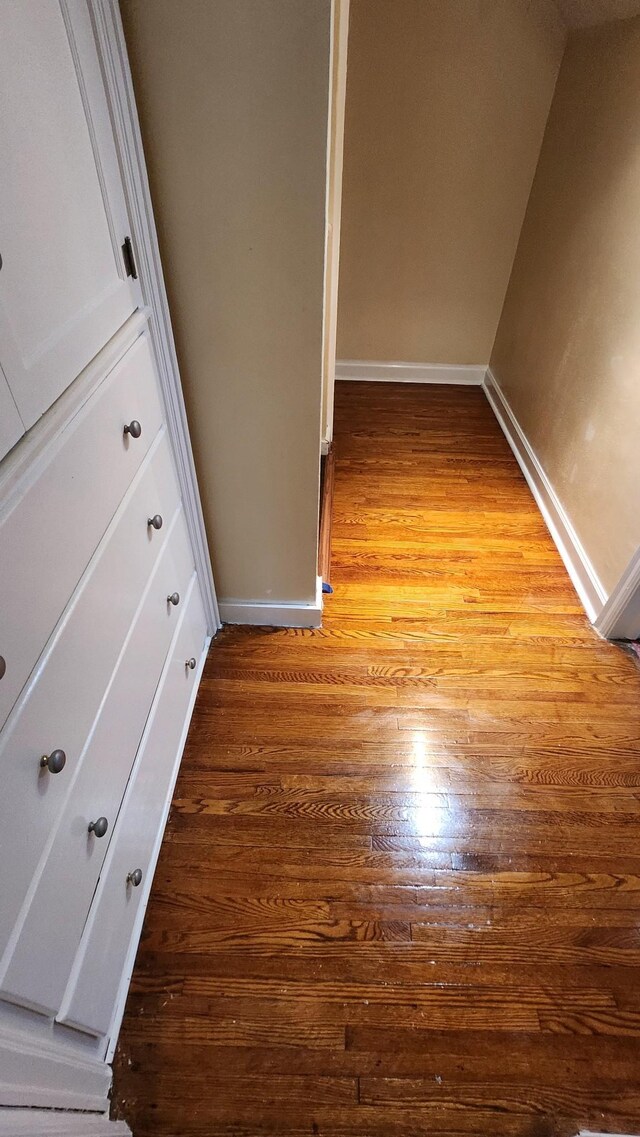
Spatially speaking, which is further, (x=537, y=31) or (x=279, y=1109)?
(x=537, y=31)

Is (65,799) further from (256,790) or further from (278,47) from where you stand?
(278,47)

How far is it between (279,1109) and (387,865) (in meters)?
0.46

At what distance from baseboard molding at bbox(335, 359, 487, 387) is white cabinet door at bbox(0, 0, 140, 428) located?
7.92 ft

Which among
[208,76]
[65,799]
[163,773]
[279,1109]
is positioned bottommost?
[279,1109]

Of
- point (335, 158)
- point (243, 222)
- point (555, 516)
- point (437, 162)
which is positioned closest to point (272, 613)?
point (243, 222)

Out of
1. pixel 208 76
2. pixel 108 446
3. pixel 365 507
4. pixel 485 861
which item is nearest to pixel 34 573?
pixel 108 446

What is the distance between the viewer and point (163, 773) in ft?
4.19

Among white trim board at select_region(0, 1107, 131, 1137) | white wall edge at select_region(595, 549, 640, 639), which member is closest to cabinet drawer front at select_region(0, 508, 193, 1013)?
white trim board at select_region(0, 1107, 131, 1137)

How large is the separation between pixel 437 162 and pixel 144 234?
2.12 m

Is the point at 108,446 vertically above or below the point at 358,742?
above

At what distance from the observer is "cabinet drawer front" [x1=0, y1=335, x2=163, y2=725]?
657 mm

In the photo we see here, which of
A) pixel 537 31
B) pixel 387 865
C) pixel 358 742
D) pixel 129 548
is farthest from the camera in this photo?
pixel 537 31

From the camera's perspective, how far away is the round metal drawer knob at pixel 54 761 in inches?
28.1

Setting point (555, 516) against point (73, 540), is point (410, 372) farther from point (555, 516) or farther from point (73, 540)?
point (73, 540)
